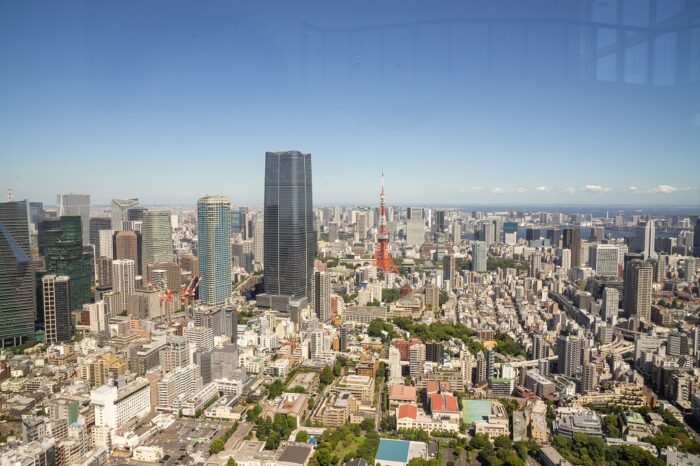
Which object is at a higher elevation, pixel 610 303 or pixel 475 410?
pixel 610 303

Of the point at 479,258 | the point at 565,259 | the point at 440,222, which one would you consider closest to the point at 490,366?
the point at 565,259

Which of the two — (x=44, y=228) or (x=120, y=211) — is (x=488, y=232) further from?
(x=44, y=228)

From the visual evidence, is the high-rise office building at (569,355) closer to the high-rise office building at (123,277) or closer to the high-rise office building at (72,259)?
the high-rise office building at (72,259)

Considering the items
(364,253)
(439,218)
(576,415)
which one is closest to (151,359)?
(576,415)

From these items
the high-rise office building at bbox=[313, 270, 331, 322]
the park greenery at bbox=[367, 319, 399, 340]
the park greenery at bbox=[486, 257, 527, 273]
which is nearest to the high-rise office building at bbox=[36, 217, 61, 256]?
the high-rise office building at bbox=[313, 270, 331, 322]

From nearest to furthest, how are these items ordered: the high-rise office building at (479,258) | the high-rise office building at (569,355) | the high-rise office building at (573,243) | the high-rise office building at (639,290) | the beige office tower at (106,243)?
the high-rise office building at (569,355), the high-rise office building at (639,290), the beige office tower at (106,243), the high-rise office building at (573,243), the high-rise office building at (479,258)

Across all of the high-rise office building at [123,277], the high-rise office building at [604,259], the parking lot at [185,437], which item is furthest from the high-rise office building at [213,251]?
the high-rise office building at [604,259]
